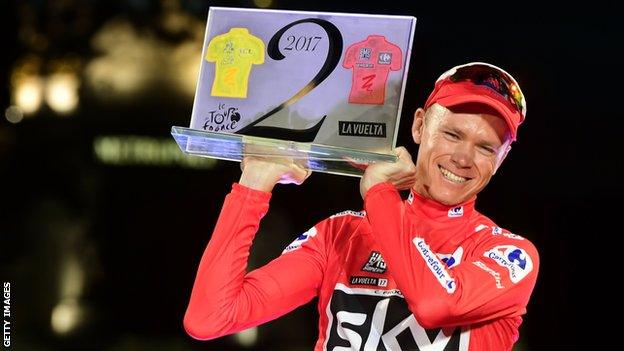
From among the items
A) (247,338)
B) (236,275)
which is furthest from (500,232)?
(247,338)

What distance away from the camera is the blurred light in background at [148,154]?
409 cm

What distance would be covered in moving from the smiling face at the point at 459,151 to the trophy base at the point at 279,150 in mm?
182

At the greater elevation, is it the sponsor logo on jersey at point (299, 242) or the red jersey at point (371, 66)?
the red jersey at point (371, 66)

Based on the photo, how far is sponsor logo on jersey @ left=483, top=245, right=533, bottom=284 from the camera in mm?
1745

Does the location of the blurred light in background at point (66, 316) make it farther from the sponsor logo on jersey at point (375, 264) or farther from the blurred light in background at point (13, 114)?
the sponsor logo on jersey at point (375, 264)

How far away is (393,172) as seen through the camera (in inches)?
67.7

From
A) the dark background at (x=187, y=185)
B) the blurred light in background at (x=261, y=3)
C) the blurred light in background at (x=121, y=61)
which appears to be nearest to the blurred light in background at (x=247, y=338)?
the dark background at (x=187, y=185)

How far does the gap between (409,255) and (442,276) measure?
0.24 ft

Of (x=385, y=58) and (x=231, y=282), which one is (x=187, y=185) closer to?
(x=231, y=282)

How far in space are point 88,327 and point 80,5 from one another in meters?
1.51

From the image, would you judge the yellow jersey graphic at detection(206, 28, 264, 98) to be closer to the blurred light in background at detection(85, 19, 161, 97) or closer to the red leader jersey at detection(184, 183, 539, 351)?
the red leader jersey at detection(184, 183, 539, 351)

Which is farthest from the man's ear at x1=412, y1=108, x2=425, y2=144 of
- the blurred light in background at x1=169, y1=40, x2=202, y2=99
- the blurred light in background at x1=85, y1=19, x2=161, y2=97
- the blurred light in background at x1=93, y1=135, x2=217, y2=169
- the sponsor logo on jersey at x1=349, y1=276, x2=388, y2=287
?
the blurred light in background at x1=85, y1=19, x2=161, y2=97

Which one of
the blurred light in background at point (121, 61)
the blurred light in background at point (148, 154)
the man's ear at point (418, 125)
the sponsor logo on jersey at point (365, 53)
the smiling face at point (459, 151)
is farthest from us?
the blurred light in background at point (121, 61)

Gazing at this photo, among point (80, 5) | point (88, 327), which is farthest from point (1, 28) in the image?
point (88, 327)
